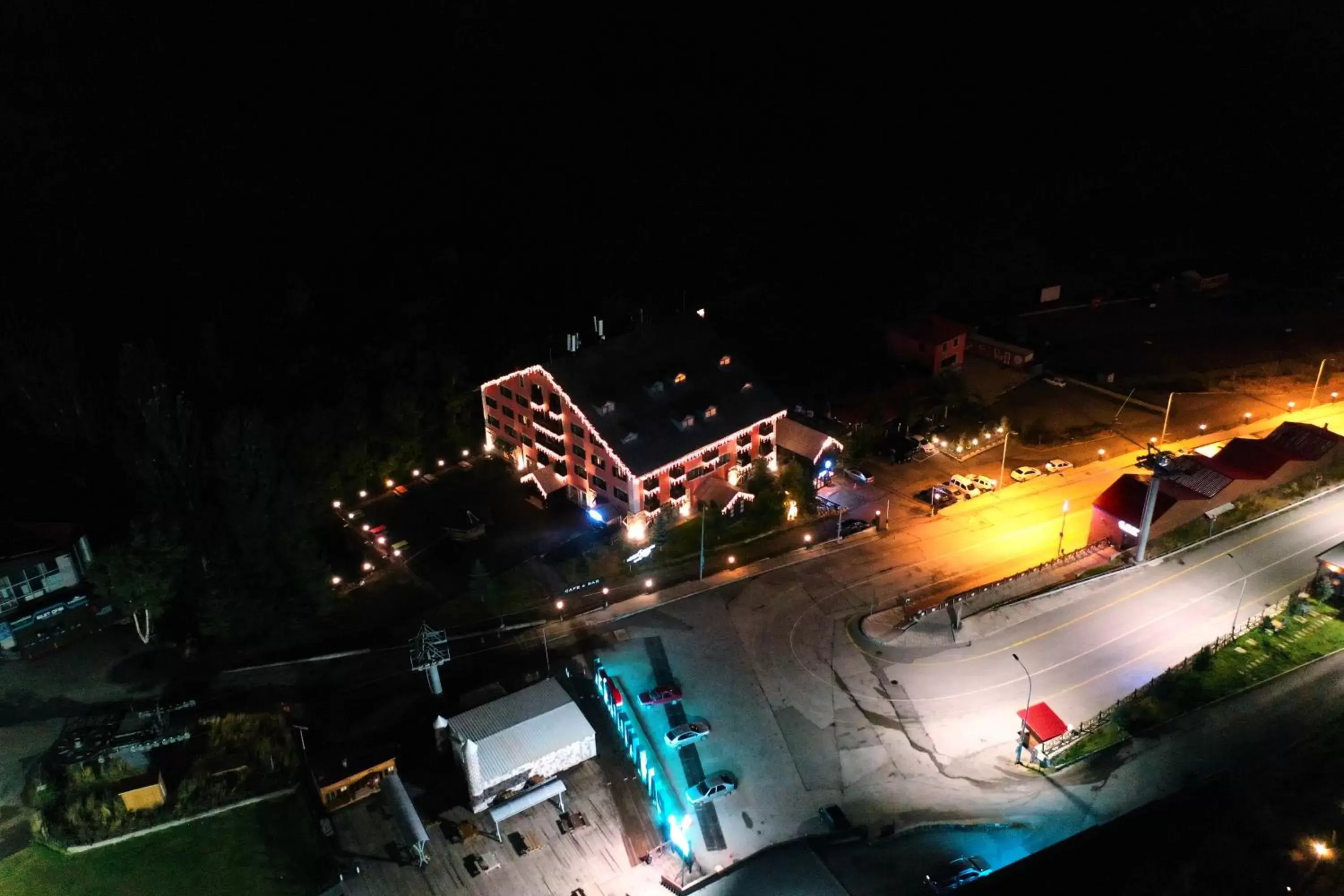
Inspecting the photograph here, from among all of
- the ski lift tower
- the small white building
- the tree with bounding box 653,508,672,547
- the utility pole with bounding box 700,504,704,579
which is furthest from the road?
the ski lift tower

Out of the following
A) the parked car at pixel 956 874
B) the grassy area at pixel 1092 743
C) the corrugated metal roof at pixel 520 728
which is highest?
the corrugated metal roof at pixel 520 728

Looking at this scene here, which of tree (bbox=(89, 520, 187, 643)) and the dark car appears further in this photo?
the dark car

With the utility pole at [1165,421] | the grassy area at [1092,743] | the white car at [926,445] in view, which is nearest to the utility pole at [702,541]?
the white car at [926,445]

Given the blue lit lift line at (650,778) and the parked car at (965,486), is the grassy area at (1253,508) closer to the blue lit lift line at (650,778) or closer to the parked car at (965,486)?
the parked car at (965,486)

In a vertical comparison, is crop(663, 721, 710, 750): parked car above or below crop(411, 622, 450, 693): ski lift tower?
below

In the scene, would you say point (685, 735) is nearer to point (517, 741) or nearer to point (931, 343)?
point (517, 741)

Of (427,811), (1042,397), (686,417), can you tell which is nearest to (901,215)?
(1042,397)

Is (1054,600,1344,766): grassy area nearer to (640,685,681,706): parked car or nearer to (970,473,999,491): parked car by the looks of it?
(640,685,681,706): parked car
